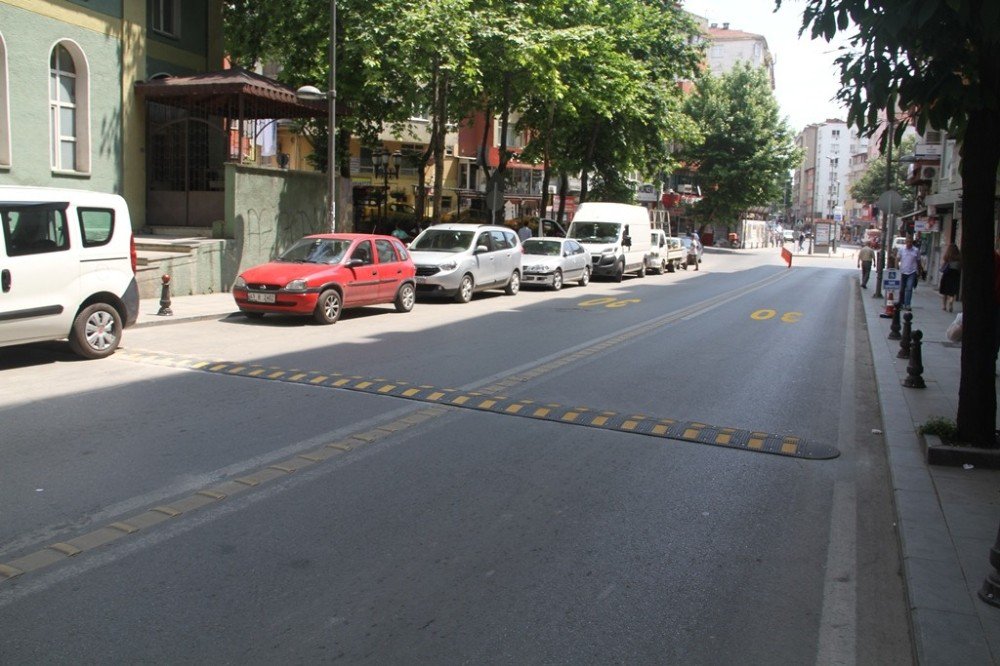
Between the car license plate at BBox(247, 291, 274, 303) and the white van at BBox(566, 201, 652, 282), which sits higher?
the white van at BBox(566, 201, 652, 282)

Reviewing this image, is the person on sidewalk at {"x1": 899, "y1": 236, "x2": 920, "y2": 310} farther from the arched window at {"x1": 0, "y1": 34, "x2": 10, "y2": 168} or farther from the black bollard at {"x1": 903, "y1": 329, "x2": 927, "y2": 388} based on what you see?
the arched window at {"x1": 0, "y1": 34, "x2": 10, "y2": 168}

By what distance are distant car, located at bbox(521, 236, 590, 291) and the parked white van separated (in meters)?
14.1

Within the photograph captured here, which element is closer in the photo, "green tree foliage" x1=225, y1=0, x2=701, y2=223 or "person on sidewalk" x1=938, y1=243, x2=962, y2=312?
"person on sidewalk" x1=938, y1=243, x2=962, y2=312

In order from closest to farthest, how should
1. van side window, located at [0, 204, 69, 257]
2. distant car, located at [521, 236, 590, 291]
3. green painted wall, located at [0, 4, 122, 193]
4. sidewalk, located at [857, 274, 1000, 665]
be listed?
sidewalk, located at [857, 274, 1000, 665] → van side window, located at [0, 204, 69, 257] → green painted wall, located at [0, 4, 122, 193] → distant car, located at [521, 236, 590, 291]

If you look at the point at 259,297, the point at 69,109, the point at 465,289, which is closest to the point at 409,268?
the point at 465,289

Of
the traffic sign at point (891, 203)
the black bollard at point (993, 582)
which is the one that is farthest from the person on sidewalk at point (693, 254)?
the black bollard at point (993, 582)

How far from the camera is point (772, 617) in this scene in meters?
4.32

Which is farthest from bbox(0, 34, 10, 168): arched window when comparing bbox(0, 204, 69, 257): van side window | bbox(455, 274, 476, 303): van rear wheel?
bbox(455, 274, 476, 303): van rear wheel

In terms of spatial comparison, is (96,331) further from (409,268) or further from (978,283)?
(978,283)

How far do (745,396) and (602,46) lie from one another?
79.3 feet

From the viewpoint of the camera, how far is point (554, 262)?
25.0 meters

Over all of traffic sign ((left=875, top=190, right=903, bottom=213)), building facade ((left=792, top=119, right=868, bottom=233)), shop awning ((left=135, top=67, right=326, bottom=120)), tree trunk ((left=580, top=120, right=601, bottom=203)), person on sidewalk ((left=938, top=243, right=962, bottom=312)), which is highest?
building facade ((left=792, top=119, right=868, bottom=233))

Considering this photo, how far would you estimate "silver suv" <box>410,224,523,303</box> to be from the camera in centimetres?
1948

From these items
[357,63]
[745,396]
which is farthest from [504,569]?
[357,63]
